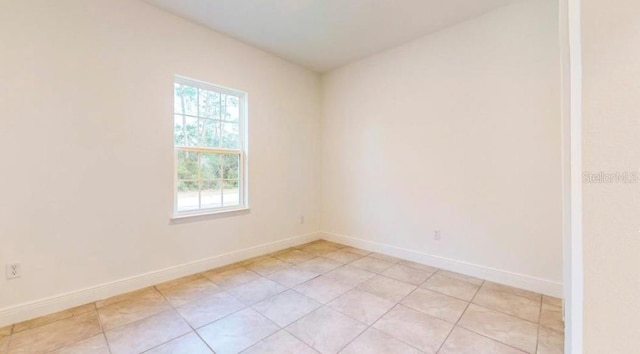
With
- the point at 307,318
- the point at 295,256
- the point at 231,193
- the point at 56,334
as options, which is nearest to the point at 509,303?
the point at 307,318

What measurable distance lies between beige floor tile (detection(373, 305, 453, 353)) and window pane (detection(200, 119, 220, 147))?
2.53 meters

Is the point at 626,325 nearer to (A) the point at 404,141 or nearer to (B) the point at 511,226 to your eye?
(B) the point at 511,226

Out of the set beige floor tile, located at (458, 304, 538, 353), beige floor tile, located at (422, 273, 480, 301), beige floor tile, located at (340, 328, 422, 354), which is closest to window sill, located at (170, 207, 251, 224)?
beige floor tile, located at (340, 328, 422, 354)

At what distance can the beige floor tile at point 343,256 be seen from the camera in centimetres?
332

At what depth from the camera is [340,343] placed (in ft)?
5.64

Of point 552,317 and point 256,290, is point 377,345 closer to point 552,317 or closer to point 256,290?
point 256,290

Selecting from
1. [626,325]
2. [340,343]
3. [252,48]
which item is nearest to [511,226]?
[340,343]

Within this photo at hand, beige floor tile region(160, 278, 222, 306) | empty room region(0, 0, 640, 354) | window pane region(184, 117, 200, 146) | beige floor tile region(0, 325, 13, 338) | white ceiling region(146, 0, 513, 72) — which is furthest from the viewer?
window pane region(184, 117, 200, 146)

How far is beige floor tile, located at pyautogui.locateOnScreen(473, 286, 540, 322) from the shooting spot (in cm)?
205

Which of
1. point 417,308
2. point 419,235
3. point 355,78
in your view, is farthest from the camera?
point 355,78

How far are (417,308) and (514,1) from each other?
2.94 meters

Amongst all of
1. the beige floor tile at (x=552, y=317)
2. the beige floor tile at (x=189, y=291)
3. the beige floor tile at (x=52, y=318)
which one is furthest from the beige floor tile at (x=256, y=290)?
the beige floor tile at (x=552, y=317)

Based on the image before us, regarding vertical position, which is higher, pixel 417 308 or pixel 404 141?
pixel 404 141

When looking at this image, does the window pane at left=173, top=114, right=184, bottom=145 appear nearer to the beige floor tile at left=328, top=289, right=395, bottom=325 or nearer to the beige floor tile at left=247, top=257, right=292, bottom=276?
the beige floor tile at left=247, top=257, right=292, bottom=276
